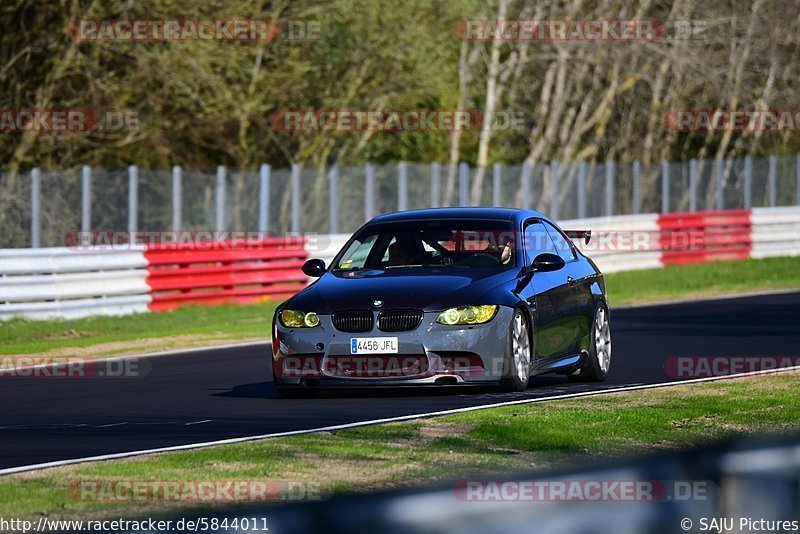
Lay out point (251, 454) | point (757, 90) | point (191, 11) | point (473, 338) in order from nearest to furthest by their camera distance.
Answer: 1. point (251, 454)
2. point (473, 338)
3. point (191, 11)
4. point (757, 90)

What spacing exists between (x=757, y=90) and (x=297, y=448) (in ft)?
115

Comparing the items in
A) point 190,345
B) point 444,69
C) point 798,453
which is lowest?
point 190,345

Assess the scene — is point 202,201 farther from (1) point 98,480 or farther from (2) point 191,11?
(1) point 98,480

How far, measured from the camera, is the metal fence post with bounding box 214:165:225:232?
89.8ft

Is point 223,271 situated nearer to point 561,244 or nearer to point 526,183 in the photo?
point 526,183

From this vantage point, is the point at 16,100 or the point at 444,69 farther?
the point at 444,69

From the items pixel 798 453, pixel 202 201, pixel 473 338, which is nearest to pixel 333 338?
pixel 473 338

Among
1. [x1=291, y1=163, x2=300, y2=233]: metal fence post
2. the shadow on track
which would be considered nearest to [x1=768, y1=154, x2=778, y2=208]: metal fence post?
[x1=291, y1=163, x2=300, y2=233]: metal fence post

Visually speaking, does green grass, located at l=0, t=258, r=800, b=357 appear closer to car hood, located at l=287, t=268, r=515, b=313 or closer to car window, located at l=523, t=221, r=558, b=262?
car hood, located at l=287, t=268, r=515, b=313

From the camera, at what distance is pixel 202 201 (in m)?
27.4

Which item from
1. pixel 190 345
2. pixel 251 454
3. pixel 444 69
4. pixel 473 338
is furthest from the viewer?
pixel 444 69

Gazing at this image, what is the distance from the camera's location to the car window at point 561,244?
549 inches

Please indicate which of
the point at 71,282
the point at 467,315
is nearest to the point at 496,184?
the point at 71,282

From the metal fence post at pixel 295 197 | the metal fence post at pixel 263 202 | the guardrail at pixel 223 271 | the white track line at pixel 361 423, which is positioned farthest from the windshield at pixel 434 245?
the metal fence post at pixel 295 197
